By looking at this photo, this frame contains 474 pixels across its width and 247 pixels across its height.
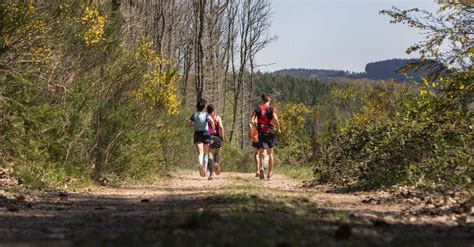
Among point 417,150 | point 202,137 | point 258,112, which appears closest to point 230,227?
point 417,150

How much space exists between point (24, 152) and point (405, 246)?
6.93 metres

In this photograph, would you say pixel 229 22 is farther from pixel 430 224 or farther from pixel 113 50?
pixel 430 224

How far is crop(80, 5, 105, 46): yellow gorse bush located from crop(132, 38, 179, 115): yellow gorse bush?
2.22 metres

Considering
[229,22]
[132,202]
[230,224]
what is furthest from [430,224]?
[229,22]

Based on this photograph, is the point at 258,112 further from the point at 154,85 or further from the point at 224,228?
the point at 224,228

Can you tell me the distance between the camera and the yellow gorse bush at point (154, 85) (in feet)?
43.8

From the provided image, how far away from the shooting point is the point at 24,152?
8844 millimetres

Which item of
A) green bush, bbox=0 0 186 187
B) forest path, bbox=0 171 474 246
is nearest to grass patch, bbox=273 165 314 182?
green bush, bbox=0 0 186 187

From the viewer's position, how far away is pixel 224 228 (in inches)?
159

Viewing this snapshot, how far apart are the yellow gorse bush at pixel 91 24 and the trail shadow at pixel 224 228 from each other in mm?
4599

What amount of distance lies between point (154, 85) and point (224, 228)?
438 inches

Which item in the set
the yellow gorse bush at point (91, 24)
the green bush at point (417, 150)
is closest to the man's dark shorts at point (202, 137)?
the green bush at point (417, 150)

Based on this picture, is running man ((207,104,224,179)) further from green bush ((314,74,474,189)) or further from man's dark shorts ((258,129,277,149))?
green bush ((314,74,474,189))

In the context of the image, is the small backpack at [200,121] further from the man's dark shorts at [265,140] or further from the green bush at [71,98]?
the man's dark shorts at [265,140]
